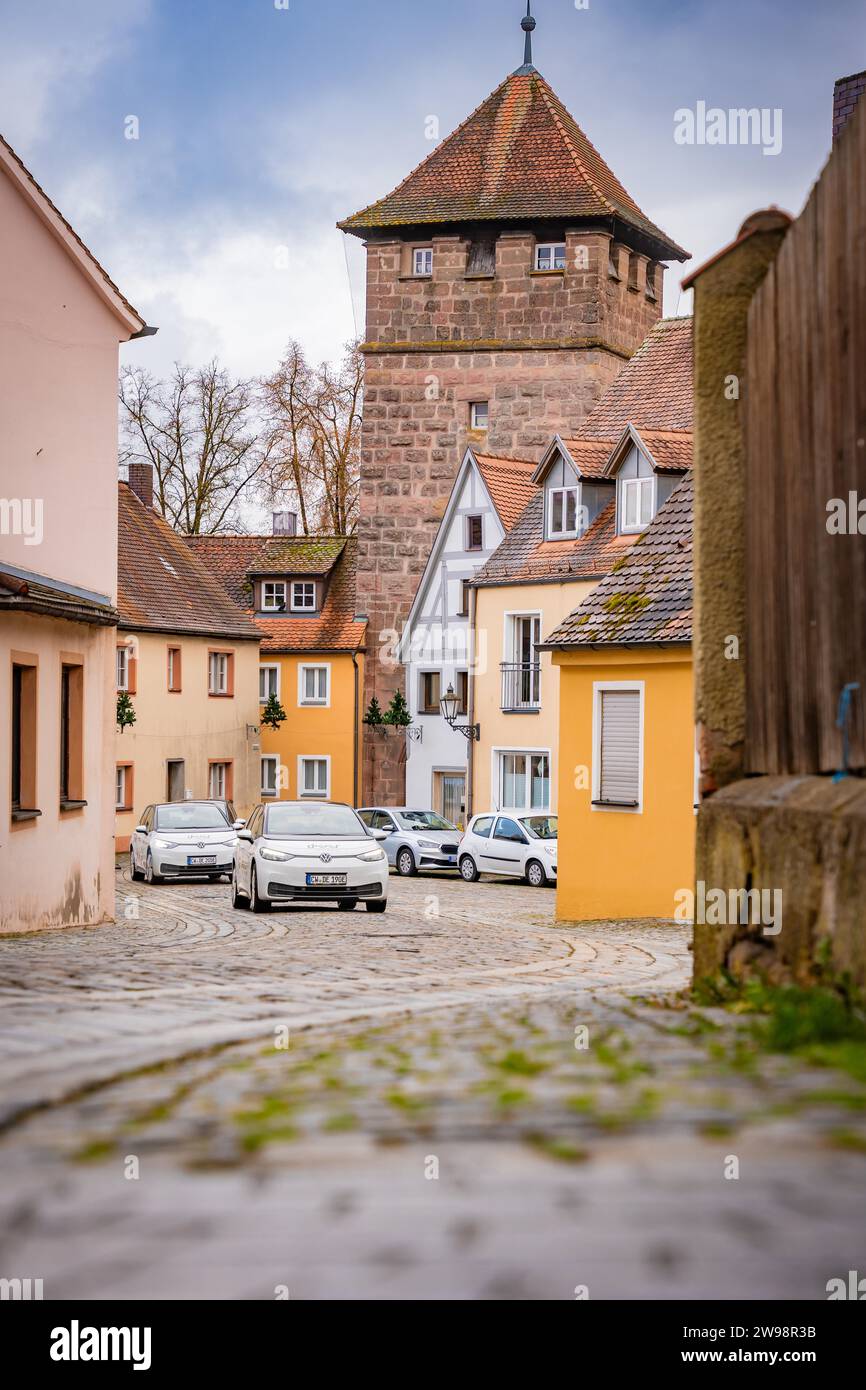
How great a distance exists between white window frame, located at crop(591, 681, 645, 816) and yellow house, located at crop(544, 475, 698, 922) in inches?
0.5

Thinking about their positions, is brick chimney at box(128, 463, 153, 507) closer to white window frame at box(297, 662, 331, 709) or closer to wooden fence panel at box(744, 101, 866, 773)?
white window frame at box(297, 662, 331, 709)

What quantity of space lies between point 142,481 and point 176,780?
10.7m

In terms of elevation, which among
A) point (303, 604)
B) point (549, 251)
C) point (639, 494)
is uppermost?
point (549, 251)

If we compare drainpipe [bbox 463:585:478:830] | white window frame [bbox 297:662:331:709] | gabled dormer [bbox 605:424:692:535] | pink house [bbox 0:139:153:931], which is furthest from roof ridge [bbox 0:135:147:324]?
white window frame [bbox 297:662:331:709]

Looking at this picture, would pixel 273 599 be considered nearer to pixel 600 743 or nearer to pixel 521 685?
pixel 521 685

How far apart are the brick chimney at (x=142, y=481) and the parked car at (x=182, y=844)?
22.1m

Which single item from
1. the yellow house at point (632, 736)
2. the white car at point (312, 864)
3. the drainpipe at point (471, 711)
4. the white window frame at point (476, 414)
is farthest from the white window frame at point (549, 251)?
the white car at point (312, 864)

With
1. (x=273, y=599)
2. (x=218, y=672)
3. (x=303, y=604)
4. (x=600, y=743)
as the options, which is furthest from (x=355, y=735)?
(x=600, y=743)

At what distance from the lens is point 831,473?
25.1ft

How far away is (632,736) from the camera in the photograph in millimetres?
21781

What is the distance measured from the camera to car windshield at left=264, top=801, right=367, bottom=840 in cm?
2216

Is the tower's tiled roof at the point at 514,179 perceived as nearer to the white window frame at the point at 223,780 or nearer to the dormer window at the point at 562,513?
the dormer window at the point at 562,513

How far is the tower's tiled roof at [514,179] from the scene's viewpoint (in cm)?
4762
